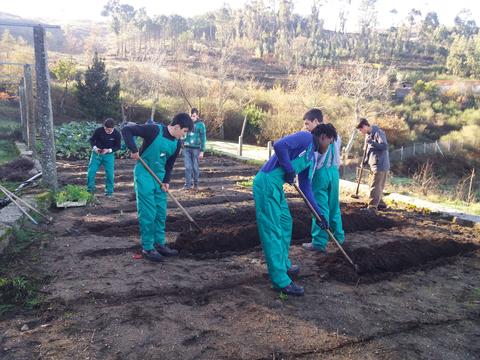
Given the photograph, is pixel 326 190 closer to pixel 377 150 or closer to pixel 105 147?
pixel 377 150

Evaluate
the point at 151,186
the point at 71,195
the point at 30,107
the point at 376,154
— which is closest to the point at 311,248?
the point at 151,186

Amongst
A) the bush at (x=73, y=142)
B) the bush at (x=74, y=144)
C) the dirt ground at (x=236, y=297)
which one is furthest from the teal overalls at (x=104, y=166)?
the bush at (x=73, y=142)

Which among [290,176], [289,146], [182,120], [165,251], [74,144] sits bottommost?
[74,144]

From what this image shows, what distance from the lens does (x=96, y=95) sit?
19.4 metres

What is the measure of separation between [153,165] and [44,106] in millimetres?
3720

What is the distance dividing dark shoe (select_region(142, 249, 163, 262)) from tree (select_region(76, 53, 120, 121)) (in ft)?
51.5

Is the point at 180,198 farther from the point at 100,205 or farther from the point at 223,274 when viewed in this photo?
the point at 223,274

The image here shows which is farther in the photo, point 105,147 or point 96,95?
point 96,95

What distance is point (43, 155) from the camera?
7863 millimetres

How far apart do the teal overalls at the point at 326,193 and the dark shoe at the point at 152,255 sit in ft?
7.37

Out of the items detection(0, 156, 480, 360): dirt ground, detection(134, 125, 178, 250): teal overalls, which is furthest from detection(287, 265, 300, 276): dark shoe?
detection(134, 125, 178, 250): teal overalls

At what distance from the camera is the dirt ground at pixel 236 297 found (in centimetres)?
346

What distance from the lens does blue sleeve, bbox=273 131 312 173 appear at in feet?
14.1

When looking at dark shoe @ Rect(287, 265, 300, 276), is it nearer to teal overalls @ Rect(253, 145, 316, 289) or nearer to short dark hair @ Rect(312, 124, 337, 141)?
teal overalls @ Rect(253, 145, 316, 289)
